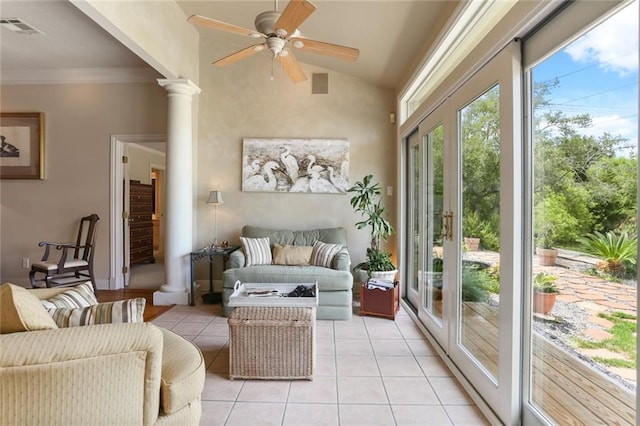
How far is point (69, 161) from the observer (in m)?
4.69

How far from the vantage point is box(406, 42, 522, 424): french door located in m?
1.74

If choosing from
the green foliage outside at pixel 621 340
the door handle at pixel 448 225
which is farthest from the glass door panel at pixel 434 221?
the green foliage outside at pixel 621 340

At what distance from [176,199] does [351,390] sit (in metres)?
3.09

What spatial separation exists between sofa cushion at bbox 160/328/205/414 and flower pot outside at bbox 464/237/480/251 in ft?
6.11

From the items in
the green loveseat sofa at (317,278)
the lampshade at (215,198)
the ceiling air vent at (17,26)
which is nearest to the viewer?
the ceiling air vent at (17,26)

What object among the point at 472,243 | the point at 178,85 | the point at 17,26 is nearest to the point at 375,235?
the point at 472,243

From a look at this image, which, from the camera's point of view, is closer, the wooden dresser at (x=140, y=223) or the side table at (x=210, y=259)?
the side table at (x=210, y=259)

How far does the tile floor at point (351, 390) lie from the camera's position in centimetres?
190

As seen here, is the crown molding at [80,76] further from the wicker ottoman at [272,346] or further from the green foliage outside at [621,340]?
the green foliage outside at [621,340]

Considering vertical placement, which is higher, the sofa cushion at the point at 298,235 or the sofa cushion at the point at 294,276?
the sofa cushion at the point at 298,235

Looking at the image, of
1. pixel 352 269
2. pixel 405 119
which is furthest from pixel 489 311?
pixel 405 119

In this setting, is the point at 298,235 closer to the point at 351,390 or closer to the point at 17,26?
the point at 351,390

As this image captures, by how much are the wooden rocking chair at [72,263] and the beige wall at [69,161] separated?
0.20 meters

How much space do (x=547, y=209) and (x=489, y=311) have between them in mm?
834
